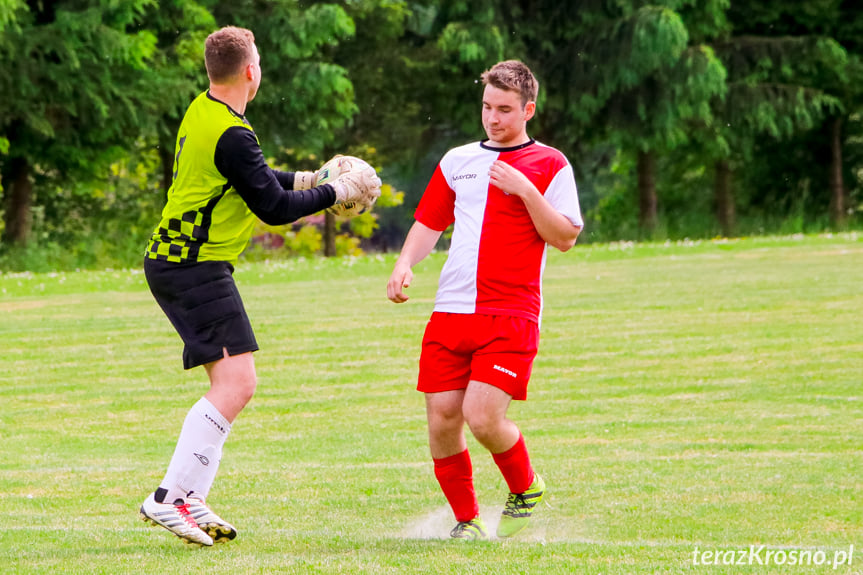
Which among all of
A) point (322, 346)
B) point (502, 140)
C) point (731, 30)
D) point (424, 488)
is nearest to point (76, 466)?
point (424, 488)

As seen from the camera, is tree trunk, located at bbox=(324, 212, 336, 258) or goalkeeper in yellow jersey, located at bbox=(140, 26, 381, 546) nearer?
goalkeeper in yellow jersey, located at bbox=(140, 26, 381, 546)

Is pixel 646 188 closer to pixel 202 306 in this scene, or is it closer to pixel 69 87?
pixel 69 87

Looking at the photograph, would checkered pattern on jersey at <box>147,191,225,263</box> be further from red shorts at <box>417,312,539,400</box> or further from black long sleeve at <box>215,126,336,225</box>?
red shorts at <box>417,312,539,400</box>

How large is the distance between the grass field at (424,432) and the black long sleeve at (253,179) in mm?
1394

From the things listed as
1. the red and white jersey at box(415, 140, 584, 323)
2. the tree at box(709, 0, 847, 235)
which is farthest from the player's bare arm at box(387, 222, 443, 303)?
the tree at box(709, 0, 847, 235)

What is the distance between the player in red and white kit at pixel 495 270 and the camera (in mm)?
5094

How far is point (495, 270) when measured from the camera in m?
5.15

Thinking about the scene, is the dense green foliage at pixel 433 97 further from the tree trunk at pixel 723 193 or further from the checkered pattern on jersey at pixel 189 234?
the checkered pattern on jersey at pixel 189 234

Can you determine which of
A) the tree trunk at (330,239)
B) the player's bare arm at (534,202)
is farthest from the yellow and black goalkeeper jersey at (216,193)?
the tree trunk at (330,239)

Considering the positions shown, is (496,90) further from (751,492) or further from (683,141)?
(683,141)

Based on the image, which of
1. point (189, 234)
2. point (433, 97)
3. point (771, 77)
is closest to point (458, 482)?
point (189, 234)

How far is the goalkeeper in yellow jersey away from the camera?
15.8ft

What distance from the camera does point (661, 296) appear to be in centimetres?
1644

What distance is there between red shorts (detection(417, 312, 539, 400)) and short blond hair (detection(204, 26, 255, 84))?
1357 millimetres
